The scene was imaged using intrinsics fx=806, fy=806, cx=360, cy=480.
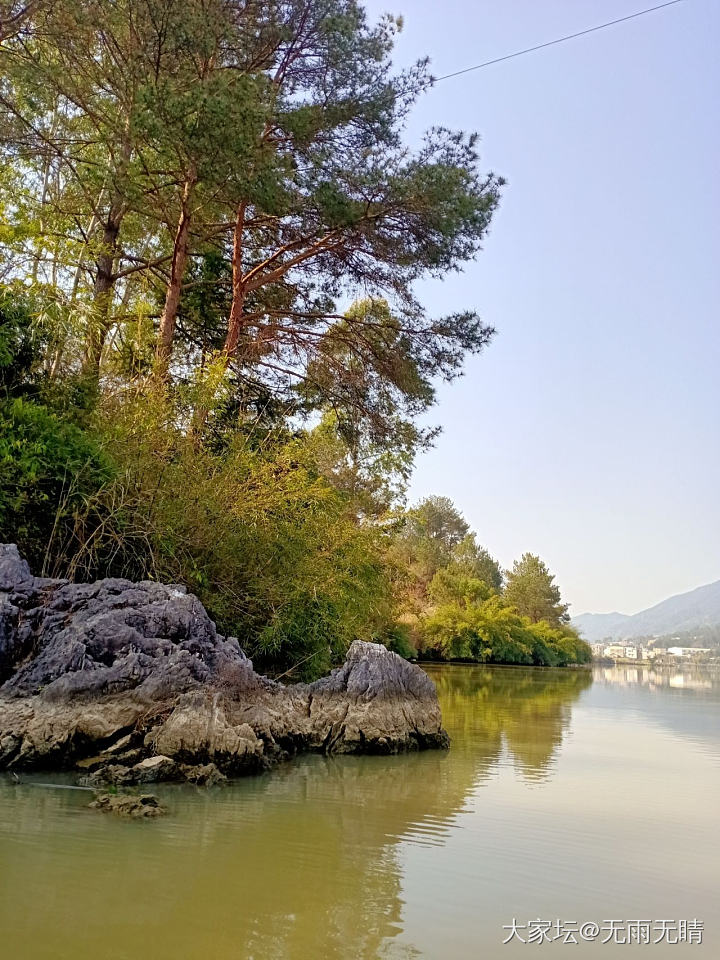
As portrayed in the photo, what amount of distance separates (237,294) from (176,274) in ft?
3.24

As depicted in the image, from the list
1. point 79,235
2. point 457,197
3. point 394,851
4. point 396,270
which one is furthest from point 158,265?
point 394,851

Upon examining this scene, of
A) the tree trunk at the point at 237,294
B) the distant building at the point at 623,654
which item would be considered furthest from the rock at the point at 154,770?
the distant building at the point at 623,654

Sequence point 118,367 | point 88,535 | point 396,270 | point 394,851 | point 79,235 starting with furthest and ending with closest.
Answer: point 79,235
point 396,270
point 118,367
point 88,535
point 394,851

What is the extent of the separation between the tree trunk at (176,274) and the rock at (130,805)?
7.03 metres

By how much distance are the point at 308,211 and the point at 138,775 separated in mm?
8583

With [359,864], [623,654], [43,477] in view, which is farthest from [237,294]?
[623,654]

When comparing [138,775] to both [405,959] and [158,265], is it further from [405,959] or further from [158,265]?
[158,265]

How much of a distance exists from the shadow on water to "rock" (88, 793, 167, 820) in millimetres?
95

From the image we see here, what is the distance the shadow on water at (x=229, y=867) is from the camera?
276cm

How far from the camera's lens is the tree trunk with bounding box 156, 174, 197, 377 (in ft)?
36.2

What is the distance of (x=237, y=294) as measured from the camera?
1238 cm

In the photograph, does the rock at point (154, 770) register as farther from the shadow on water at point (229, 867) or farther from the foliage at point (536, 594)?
the foliage at point (536, 594)

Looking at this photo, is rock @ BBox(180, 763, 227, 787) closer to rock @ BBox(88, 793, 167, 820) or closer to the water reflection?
rock @ BBox(88, 793, 167, 820)

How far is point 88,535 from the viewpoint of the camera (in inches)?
303
